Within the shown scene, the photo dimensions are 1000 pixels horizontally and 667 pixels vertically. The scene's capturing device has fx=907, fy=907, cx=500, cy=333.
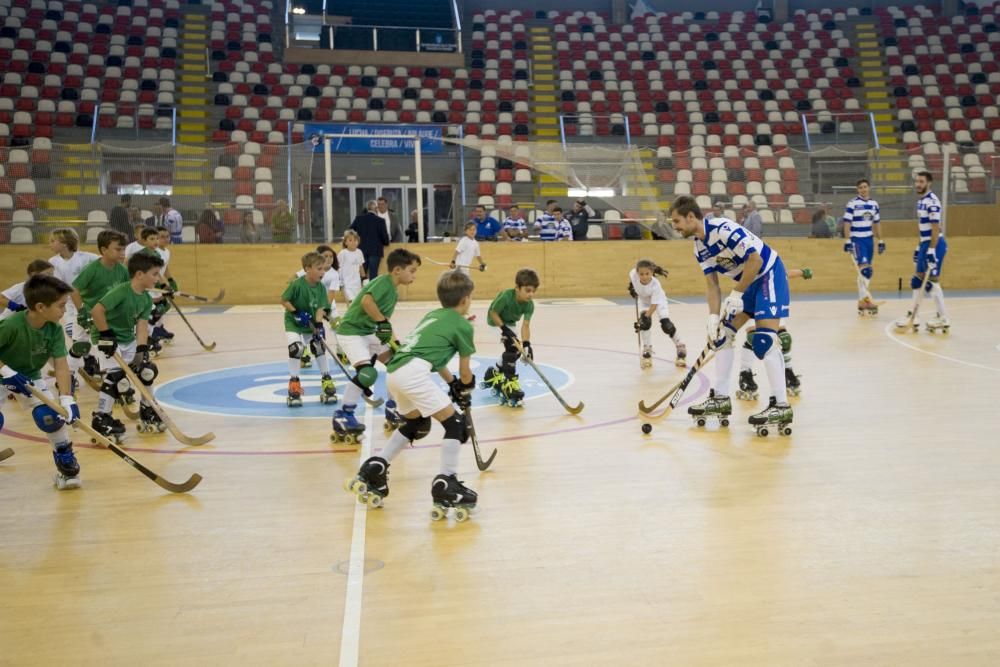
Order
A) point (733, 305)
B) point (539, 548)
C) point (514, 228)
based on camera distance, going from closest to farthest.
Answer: point (539, 548), point (733, 305), point (514, 228)

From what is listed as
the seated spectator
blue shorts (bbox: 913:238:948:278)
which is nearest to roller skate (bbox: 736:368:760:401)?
blue shorts (bbox: 913:238:948:278)

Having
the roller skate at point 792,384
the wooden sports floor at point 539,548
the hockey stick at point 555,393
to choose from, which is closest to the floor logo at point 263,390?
the wooden sports floor at point 539,548

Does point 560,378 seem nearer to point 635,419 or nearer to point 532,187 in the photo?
point 635,419

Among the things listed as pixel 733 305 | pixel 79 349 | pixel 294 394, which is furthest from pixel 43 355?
pixel 733 305

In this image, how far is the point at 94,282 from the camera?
26.0 ft

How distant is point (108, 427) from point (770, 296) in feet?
16.5

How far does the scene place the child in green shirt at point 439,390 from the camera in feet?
15.8

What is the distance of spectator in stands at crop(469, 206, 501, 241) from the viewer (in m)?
19.3

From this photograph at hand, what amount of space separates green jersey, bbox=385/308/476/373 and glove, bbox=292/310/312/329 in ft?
10.8

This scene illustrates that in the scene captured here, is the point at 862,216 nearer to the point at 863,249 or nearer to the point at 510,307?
the point at 863,249

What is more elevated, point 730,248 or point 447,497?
point 730,248

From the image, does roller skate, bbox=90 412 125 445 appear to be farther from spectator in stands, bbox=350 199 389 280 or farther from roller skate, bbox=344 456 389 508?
spectator in stands, bbox=350 199 389 280

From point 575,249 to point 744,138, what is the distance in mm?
8878

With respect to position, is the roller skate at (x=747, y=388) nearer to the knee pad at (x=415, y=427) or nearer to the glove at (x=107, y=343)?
the knee pad at (x=415, y=427)
